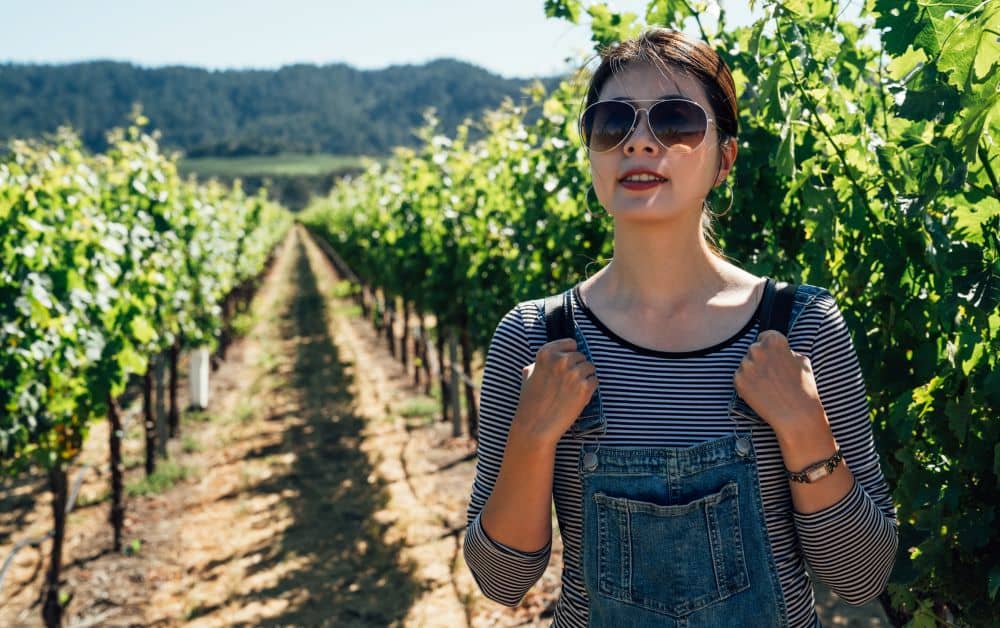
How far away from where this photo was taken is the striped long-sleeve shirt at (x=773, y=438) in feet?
4.53

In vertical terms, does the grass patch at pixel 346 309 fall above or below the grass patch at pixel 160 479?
below

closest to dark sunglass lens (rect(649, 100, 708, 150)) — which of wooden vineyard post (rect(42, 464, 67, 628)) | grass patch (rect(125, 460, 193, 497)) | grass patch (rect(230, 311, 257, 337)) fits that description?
wooden vineyard post (rect(42, 464, 67, 628))

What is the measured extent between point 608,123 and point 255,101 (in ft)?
648

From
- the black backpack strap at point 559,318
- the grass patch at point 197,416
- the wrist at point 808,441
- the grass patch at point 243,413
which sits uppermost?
the black backpack strap at point 559,318

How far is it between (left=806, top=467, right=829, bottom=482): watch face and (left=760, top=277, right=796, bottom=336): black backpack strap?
0.74 feet

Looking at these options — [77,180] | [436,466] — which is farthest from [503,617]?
[77,180]

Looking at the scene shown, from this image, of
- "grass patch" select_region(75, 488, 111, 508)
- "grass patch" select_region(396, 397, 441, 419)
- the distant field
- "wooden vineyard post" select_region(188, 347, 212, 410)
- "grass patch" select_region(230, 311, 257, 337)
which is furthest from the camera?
the distant field

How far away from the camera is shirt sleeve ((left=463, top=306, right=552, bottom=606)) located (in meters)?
1.47

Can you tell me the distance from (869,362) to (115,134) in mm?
7589

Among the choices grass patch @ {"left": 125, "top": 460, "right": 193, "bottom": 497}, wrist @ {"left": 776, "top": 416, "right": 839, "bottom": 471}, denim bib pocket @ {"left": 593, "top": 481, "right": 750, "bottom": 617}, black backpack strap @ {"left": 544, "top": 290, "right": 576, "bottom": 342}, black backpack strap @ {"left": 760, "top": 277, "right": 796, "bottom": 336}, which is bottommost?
grass patch @ {"left": 125, "top": 460, "right": 193, "bottom": 497}

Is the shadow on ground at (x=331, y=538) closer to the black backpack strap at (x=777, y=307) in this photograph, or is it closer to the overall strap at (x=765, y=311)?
the overall strap at (x=765, y=311)

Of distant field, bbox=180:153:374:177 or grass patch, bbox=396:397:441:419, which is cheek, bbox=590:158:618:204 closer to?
grass patch, bbox=396:397:441:419

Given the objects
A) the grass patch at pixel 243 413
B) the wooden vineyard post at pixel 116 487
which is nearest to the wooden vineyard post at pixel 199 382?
the grass patch at pixel 243 413

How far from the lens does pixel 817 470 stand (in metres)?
1.31
